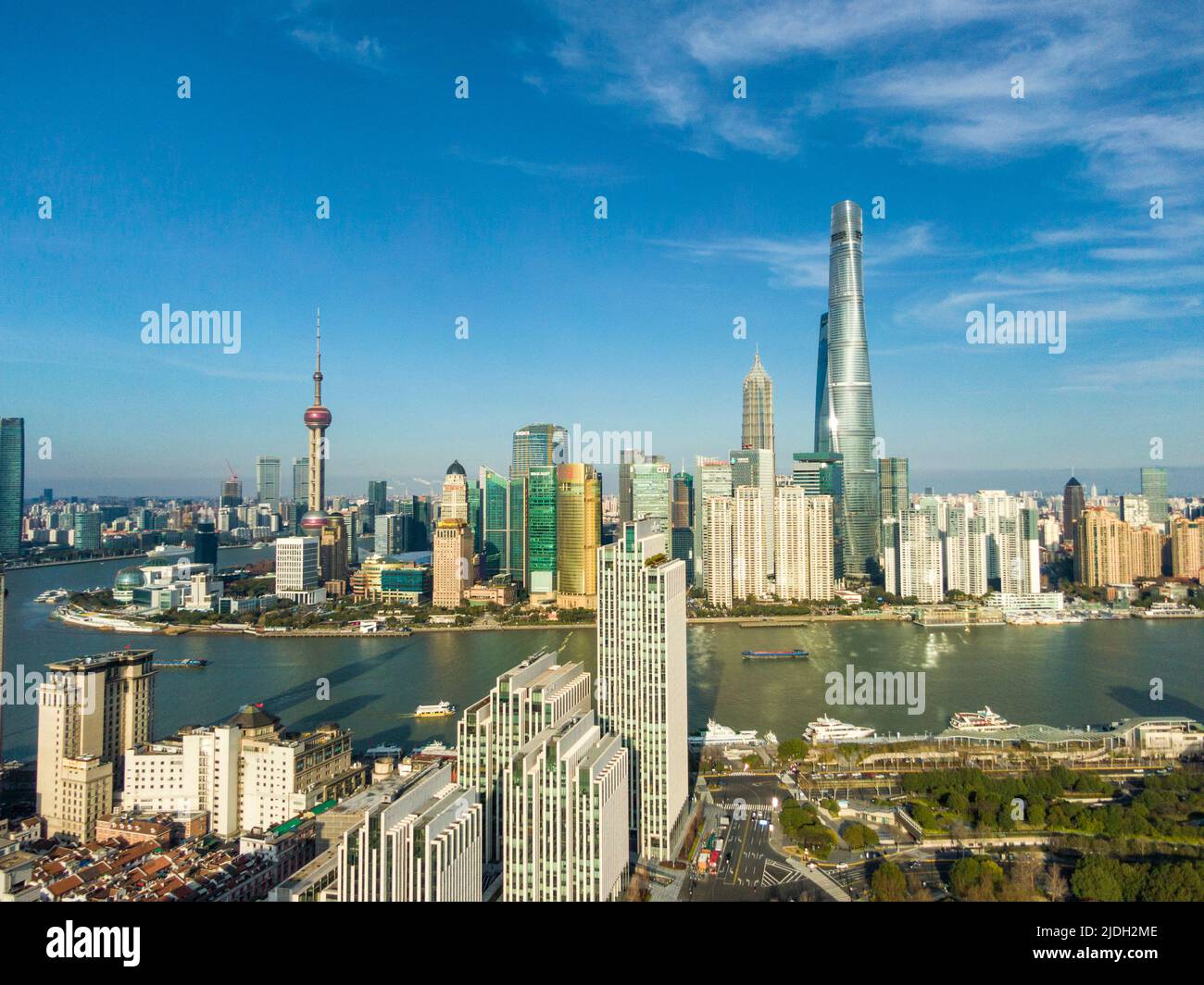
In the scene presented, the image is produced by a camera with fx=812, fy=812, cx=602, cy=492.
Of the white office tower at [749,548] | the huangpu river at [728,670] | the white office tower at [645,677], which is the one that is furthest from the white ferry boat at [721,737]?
the white office tower at [749,548]

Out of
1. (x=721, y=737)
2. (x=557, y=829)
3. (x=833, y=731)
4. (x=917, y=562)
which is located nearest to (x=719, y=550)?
(x=917, y=562)

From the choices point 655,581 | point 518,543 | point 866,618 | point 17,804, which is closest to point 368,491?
point 518,543

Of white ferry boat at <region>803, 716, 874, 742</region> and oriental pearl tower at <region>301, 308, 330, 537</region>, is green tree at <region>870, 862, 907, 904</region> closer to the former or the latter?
white ferry boat at <region>803, 716, 874, 742</region>

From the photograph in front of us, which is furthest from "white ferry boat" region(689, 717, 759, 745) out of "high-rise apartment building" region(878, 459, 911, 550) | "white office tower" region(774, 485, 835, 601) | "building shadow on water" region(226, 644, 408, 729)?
"high-rise apartment building" region(878, 459, 911, 550)

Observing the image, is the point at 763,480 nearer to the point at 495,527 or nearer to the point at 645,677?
the point at 495,527
